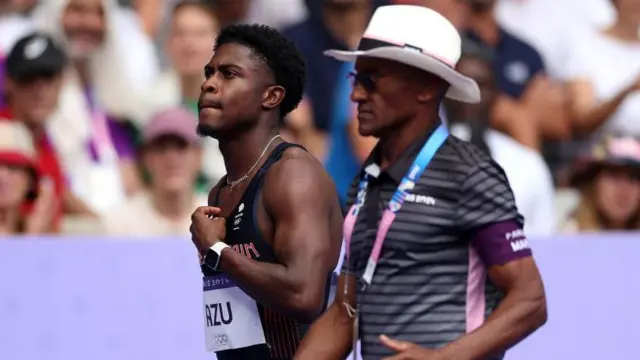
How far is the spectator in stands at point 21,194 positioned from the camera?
6887 millimetres

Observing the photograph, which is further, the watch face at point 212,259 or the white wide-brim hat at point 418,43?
the watch face at point 212,259

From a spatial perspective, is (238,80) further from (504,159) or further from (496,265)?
(504,159)

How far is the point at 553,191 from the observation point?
7.91 m

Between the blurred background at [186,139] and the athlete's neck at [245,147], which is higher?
the blurred background at [186,139]

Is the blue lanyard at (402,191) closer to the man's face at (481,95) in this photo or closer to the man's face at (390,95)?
the man's face at (390,95)

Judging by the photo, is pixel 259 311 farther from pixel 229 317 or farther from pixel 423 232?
pixel 423 232

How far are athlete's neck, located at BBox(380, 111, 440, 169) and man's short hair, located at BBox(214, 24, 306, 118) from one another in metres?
0.60

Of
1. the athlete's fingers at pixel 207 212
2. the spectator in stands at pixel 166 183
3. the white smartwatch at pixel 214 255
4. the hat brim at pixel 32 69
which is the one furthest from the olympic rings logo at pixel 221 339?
the hat brim at pixel 32 69

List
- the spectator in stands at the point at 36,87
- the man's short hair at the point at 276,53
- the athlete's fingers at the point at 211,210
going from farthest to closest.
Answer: the spectator in stands at the point at 36,87 < the man's short hair at the point at 276,53 < the athlete's fingers at the point at 211,210

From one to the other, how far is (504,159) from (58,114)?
2.50 meters

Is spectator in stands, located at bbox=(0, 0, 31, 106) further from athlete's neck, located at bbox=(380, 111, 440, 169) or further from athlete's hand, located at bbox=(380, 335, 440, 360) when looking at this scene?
athlete's hand, located at bbox=(380, 335, 440, 360)

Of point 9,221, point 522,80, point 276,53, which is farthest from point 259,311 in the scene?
point 522,80

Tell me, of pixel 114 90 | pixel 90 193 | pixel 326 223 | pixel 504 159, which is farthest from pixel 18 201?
pixel 326 223

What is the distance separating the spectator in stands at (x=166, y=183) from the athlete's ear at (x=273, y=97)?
2800mm
